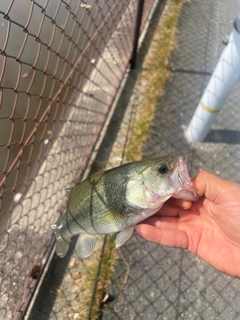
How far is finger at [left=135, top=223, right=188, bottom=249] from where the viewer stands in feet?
6.58

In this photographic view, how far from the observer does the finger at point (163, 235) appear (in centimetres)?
201

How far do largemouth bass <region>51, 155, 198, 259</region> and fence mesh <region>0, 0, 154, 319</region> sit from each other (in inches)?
20.0

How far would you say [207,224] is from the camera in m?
2.14

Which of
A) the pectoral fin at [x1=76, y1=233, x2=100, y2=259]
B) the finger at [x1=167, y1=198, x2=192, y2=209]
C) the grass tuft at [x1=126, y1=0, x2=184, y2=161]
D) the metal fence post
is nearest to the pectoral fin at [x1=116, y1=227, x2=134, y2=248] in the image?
the pectoral fin at [x1=76, y1=233, x2=100, y2=259]

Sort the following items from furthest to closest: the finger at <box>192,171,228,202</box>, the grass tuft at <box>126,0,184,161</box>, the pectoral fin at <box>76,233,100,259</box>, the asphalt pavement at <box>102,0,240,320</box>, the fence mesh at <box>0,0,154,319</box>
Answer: the grass tuft at <box>126,0,184,161</box>, the asphalt pavement at <box>102,0,240,320</box>, the fence mesh at <box>0,0,154,319</box>, the pectoral fin at <box>76,233,100,259</box>, the finger at <box>192,171,228,202</box>

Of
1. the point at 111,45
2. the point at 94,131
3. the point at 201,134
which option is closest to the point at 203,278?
the point at 201,134

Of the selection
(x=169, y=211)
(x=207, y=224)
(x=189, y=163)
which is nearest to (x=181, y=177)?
(x=169, y=211)

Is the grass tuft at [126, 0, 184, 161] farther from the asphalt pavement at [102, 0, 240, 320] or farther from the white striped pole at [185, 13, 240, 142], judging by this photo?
the white striped pole at [185, 13, 240, 142]

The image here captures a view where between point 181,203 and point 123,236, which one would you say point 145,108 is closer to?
point 181,203

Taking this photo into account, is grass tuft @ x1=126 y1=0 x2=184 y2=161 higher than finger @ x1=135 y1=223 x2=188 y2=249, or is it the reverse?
grass tuft @ x1=126 y1=0 x2=184 y2=161

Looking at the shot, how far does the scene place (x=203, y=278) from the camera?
9.11 ft

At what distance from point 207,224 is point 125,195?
68 centimetres

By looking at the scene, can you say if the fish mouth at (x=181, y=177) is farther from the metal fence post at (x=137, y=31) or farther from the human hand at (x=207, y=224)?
the metal fence post at (x=137, y=31)

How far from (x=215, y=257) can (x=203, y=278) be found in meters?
0.82
